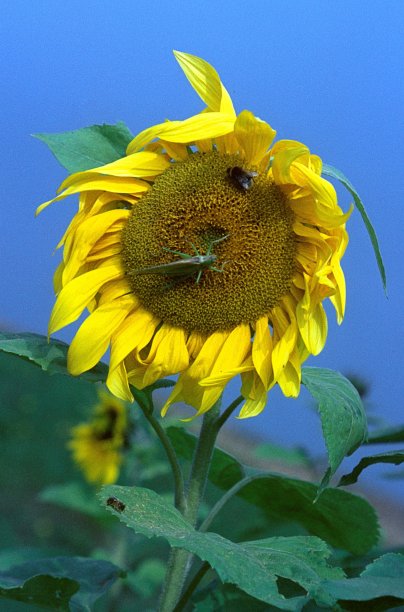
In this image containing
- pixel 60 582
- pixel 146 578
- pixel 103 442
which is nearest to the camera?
pixel 60 582

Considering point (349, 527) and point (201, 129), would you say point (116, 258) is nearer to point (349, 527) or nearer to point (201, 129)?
point (201, 129)

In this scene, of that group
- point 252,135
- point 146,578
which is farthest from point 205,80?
point 146,578

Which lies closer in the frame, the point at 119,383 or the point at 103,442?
the point at 119,383

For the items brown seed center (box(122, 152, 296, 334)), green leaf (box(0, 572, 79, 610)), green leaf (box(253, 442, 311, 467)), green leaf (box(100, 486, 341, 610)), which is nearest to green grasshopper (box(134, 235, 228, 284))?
brown seed center (box(122, 152, 296, 334))

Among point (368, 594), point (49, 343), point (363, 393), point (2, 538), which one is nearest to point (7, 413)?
point (2, 538)

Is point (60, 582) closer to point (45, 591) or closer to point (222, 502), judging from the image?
point (45, 591)

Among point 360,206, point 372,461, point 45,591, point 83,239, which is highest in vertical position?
point 360,206
